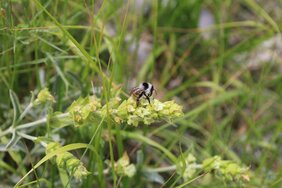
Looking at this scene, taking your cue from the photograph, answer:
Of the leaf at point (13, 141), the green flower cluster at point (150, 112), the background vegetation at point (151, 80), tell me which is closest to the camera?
the green flower cluster at point (150, 112)

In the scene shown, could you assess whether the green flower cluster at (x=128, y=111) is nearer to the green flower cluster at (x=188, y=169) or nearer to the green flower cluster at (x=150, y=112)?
the green flower cluster at (x=150, y=112)

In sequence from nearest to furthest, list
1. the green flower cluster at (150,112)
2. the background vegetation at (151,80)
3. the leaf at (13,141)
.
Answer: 1. the green flower cluster at (150,112)
2. the leaf at (13,141)
3. the background vegetation at (151,80)

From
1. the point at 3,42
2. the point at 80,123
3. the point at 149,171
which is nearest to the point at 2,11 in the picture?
the point at 3,42

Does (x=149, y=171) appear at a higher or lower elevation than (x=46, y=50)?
lower

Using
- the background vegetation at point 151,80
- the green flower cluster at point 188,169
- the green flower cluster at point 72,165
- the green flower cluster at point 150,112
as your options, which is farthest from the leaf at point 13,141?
the green flower cluster at point 188,169

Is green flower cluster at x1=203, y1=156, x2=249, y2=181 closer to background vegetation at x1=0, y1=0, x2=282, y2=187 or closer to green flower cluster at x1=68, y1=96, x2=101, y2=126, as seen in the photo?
background vegetation at x1=0, y1=0, x2=282, y2=187

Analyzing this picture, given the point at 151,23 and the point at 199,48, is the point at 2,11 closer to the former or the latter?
the point at 151,23
